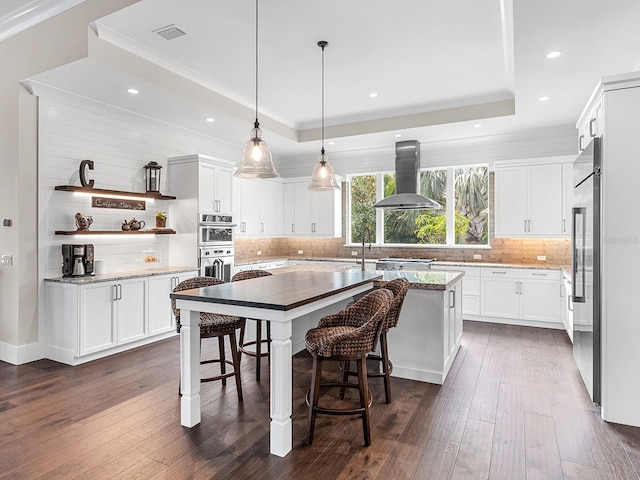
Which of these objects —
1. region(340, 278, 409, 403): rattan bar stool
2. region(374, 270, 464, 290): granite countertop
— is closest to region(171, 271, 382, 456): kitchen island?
region(340, 278, 409, 403): rattan bar stool

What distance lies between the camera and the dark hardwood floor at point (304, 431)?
2266 mm

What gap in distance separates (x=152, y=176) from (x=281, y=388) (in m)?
4.08

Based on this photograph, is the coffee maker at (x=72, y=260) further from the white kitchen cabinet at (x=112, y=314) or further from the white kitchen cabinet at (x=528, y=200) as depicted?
the white kitchen cabinet at (x=528, y=200)

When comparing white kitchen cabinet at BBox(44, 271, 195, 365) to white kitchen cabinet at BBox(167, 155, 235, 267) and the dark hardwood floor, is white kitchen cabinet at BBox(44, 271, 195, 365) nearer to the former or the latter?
the dark hardwood floor

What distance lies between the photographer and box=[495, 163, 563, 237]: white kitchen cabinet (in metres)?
5.73

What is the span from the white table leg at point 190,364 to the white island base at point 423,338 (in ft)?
6.03

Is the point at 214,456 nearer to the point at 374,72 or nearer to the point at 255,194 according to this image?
the point at 374,72

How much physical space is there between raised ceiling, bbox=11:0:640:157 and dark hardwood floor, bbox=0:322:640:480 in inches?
115

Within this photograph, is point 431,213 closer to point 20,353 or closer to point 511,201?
point 511,201

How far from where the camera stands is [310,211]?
7.73 m

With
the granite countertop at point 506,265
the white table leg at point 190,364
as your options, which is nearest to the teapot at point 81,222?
the white table leg at point 190,364

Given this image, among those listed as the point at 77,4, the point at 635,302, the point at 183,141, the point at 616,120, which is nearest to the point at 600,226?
the point at 635,302

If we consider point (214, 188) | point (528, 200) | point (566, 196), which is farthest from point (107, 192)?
point (566, 196)

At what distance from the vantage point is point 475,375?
3766 mm
